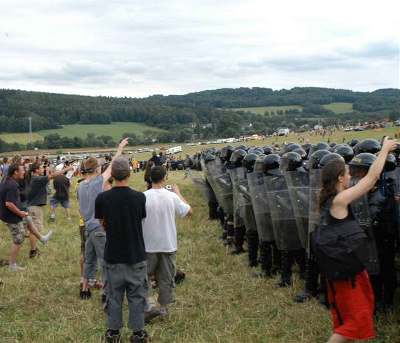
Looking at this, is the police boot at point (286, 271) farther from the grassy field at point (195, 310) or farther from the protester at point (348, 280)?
the protester at point (348, 280)

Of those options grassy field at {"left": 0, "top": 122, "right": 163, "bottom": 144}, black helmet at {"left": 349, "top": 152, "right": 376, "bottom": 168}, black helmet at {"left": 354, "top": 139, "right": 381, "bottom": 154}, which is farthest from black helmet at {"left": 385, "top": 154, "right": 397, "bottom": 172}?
grassy field at {"left": 0, "top": 122, "right": 163, "bottom": 144}

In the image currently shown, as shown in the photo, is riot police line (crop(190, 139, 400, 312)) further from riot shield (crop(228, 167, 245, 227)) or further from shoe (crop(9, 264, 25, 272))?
shoe (crop(9, 264, 25, 272))

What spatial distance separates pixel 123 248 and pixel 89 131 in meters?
83.2

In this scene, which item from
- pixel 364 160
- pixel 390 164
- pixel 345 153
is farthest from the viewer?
pixel 345 153

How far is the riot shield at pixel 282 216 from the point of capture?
7613 millimetres

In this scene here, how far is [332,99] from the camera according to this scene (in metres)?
126

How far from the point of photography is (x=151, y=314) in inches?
273

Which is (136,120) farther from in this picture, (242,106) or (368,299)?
(368,299)

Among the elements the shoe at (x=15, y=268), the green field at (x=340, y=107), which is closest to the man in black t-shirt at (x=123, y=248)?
the shoe at (x=15, y=268)

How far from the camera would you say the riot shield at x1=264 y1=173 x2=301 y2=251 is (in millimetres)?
7613

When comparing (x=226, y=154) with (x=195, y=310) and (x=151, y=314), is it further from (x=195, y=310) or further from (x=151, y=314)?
(x=151, y=314)

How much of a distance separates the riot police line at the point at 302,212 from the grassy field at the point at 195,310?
0.32 metres

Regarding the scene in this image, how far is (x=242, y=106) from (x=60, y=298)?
121714mm

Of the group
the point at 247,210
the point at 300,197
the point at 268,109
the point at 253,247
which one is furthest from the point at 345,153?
the point at 268,109
